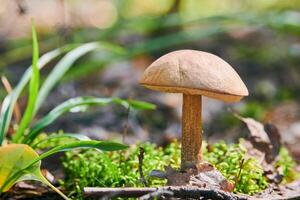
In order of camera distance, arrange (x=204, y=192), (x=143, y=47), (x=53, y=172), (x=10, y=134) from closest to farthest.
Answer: (x=204, y=192), (x=53, y=172), (x=10, y=134), (x=143, y=47)

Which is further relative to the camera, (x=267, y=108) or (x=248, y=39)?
(x=248, y=39)

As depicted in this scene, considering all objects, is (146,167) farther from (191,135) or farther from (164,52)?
(164,52)

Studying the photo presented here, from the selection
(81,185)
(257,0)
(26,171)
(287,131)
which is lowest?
(287,131)

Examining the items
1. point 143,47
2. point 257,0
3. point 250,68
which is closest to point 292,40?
point 250,68

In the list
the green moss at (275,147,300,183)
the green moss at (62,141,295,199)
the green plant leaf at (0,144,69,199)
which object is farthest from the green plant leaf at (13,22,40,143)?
the green moss at (275,147,300,183)

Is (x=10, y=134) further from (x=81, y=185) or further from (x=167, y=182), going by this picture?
(x=167, y=182)

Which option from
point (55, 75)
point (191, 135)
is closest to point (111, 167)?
point (191, 135)

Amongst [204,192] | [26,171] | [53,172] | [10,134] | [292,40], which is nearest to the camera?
[204,192]

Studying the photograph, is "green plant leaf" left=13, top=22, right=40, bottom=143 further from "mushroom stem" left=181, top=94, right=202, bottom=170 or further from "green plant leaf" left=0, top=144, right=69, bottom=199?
"mushroom stem" left=181, top=94, right=202, bottom=170
